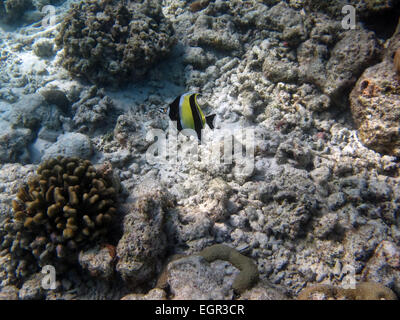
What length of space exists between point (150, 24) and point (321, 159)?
4.44 metres

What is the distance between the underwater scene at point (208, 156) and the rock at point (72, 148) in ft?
0.10

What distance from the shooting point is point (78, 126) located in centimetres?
481

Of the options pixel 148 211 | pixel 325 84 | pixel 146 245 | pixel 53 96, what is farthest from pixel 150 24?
pixel 146 245

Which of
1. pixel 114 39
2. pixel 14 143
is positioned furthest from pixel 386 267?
pixel 14 143

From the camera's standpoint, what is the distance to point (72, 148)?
4137mm

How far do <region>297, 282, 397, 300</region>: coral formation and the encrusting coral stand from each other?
8.17 feet

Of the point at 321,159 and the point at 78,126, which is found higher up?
the point at 78,126

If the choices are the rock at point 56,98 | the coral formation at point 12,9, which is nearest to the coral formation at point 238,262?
the rock at point 56,98

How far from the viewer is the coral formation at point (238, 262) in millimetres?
2416

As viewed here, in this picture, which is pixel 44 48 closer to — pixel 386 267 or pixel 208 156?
pixel 208 156

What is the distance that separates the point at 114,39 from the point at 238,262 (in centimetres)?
500

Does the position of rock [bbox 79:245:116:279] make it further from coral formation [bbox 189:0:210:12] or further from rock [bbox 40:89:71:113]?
coral formation [bbox 189:0:210:12]

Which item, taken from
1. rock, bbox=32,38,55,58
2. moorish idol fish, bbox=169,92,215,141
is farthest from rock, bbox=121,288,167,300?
rock, bbox=32,38,55,58
